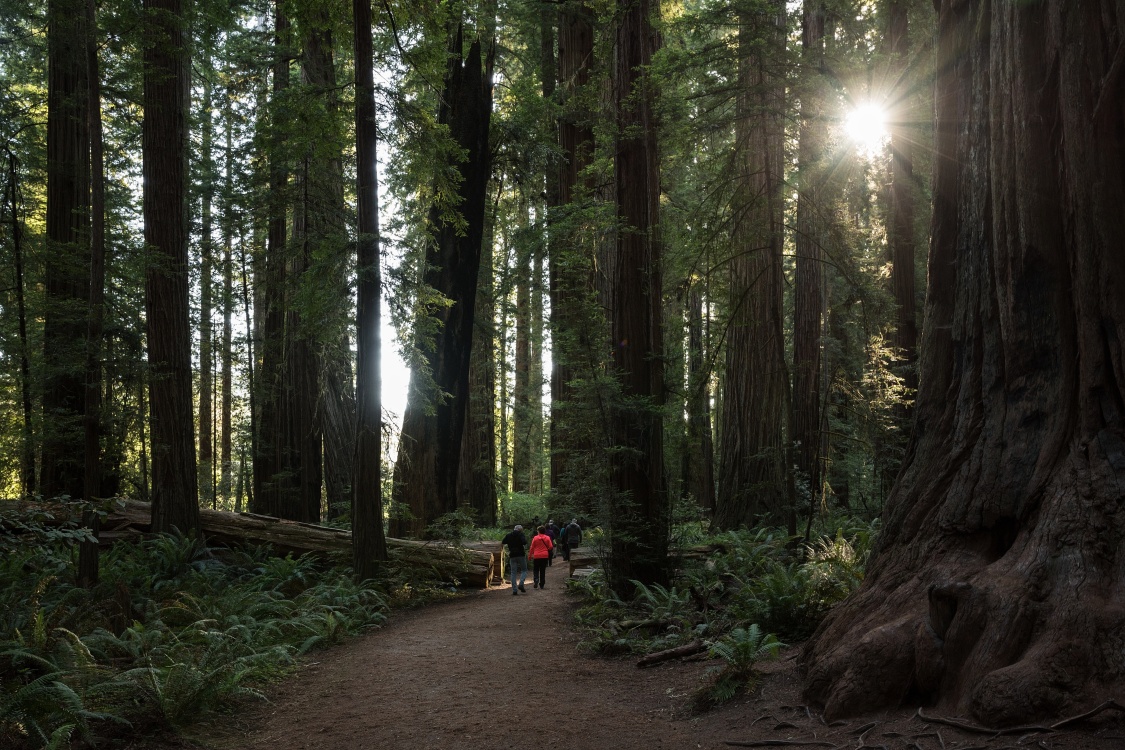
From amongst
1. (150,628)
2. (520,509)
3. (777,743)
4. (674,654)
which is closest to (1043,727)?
(777,743)

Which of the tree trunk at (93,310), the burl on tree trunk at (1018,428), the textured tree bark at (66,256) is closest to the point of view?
the burl on tree trunk at (1018,428)

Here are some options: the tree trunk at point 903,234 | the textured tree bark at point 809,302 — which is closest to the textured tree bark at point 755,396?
the textured tree bark at point 809,302

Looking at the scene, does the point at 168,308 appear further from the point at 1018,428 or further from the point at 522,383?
the point at 522,383

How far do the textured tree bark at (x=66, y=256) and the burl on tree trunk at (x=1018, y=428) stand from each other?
30.8 ft

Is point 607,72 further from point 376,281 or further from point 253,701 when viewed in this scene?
point 253,701

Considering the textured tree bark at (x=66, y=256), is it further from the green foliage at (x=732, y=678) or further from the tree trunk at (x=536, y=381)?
the tree trunk at (x=536, y=381)

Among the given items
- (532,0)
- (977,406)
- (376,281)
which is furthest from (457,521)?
(532,0)

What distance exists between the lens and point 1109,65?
4.13 meters

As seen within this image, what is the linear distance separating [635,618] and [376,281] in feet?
20.7

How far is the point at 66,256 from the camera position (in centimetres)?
1002

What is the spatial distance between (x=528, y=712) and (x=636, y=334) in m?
5.56

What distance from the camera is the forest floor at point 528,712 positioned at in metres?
3.88

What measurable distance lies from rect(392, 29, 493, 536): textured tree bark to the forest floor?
613cm

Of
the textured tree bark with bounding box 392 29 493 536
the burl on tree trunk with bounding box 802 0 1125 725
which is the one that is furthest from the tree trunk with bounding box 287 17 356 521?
the burl on tree trunk with bounding box 802 0 1125 725
